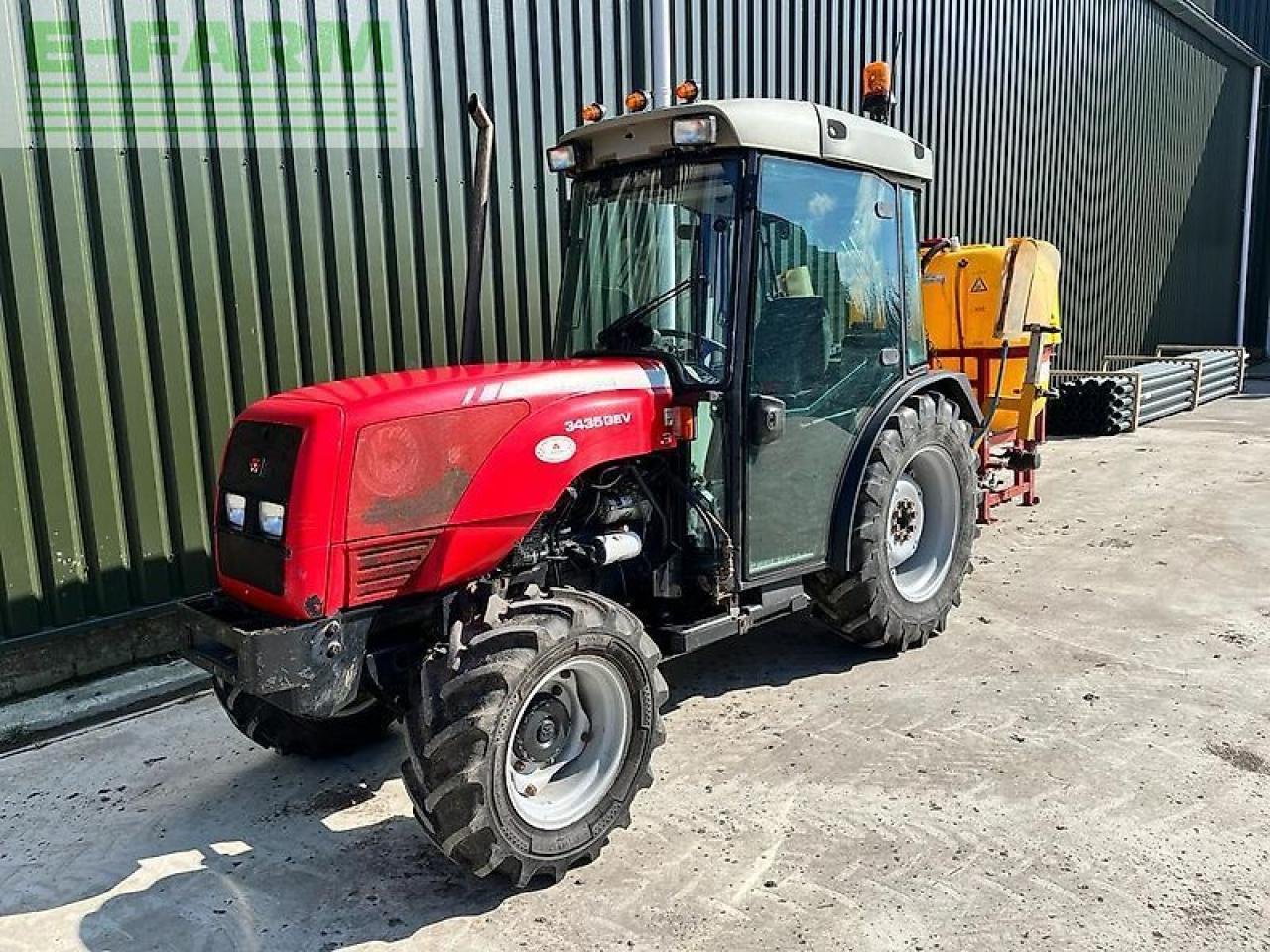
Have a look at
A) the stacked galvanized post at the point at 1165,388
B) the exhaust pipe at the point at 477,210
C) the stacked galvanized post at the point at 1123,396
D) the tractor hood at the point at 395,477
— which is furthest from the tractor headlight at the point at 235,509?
the stacked galvanized post at the point at 1165,388

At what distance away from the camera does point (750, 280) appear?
3.62 m

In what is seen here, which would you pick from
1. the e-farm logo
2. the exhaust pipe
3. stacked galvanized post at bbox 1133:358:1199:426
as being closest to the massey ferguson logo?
the exhaust pipe

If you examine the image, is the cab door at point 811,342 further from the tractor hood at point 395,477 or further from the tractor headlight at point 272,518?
the tractor headlight at point 272,518

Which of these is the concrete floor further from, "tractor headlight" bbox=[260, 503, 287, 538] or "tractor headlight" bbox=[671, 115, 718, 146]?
"tractor headlight" bbox=[671, 115, 718, 146]

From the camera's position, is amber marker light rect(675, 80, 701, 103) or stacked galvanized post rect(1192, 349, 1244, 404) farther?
stacked galvanized post rect(1192, 349, 1244, 404)

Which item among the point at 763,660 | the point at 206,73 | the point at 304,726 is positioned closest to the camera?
the point at 304,726

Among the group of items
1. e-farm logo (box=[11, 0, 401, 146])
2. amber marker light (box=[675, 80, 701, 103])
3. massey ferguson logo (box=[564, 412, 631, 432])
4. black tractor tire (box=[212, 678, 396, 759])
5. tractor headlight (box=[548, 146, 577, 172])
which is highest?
e-farm logo (box=[11, 0, 401, 146])

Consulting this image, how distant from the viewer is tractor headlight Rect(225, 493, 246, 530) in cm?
306

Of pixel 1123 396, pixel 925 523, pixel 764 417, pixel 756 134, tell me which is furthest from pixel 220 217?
pixel 1123 396

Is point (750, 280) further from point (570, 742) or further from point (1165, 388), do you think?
point (1165, 388)

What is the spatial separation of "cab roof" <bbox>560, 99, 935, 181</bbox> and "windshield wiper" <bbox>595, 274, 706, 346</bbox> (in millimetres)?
473

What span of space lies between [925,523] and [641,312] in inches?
79.4

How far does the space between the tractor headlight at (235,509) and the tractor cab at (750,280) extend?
1.44 meters

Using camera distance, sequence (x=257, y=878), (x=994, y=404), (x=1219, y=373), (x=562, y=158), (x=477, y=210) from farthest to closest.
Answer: (x=1219, y=373)
(x=994, y=404)
(x=562, y=158)
(x=477, y=210)
(x=257, y=878)
